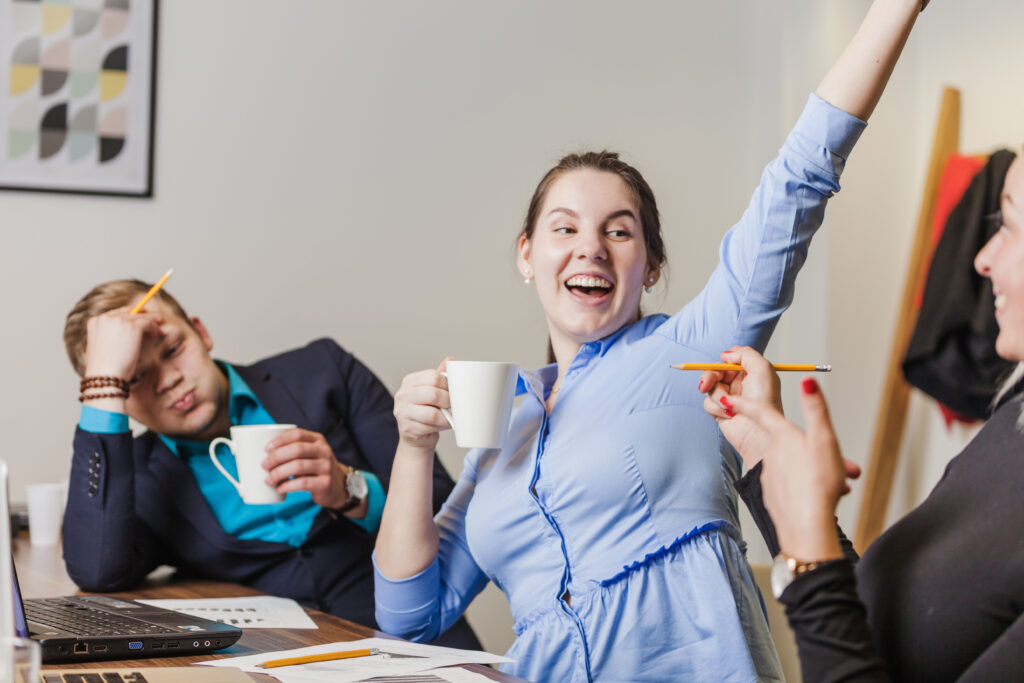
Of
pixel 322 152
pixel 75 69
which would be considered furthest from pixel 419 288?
pixel 75 69

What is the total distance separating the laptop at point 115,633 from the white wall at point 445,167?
51.3 inches

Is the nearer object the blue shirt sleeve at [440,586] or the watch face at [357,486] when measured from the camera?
the blue shirt sleeve at [440,586]

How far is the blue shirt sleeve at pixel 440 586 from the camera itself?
1323 millimetres

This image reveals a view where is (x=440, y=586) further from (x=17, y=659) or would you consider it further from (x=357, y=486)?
(x=17, y=659)

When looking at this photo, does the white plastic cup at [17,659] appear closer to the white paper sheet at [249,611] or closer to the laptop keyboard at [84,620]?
the laptop keyboard at [84,620]

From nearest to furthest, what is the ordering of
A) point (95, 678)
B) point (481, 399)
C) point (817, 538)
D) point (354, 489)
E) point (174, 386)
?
point (817, 538) → point (95, 678) → point (481, 399) → point (354, 489) → point (174, 386)

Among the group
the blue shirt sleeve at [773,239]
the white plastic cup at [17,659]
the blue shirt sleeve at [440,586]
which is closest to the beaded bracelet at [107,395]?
the blue shirt sleeve at [440,586]

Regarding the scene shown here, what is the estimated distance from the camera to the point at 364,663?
1000 millimetres

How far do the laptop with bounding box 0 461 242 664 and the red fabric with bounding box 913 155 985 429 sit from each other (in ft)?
6.22

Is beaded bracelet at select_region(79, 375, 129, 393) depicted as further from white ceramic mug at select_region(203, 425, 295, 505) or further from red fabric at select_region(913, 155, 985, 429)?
red fabric at select_region(913, 155, 985, 429)

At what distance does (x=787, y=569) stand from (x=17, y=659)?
20.7 inches

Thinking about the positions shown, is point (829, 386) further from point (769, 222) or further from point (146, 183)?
point (146, 183)

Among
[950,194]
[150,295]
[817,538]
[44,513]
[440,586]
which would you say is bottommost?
[44,513]

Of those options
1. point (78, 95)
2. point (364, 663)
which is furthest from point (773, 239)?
point (78, 95)
